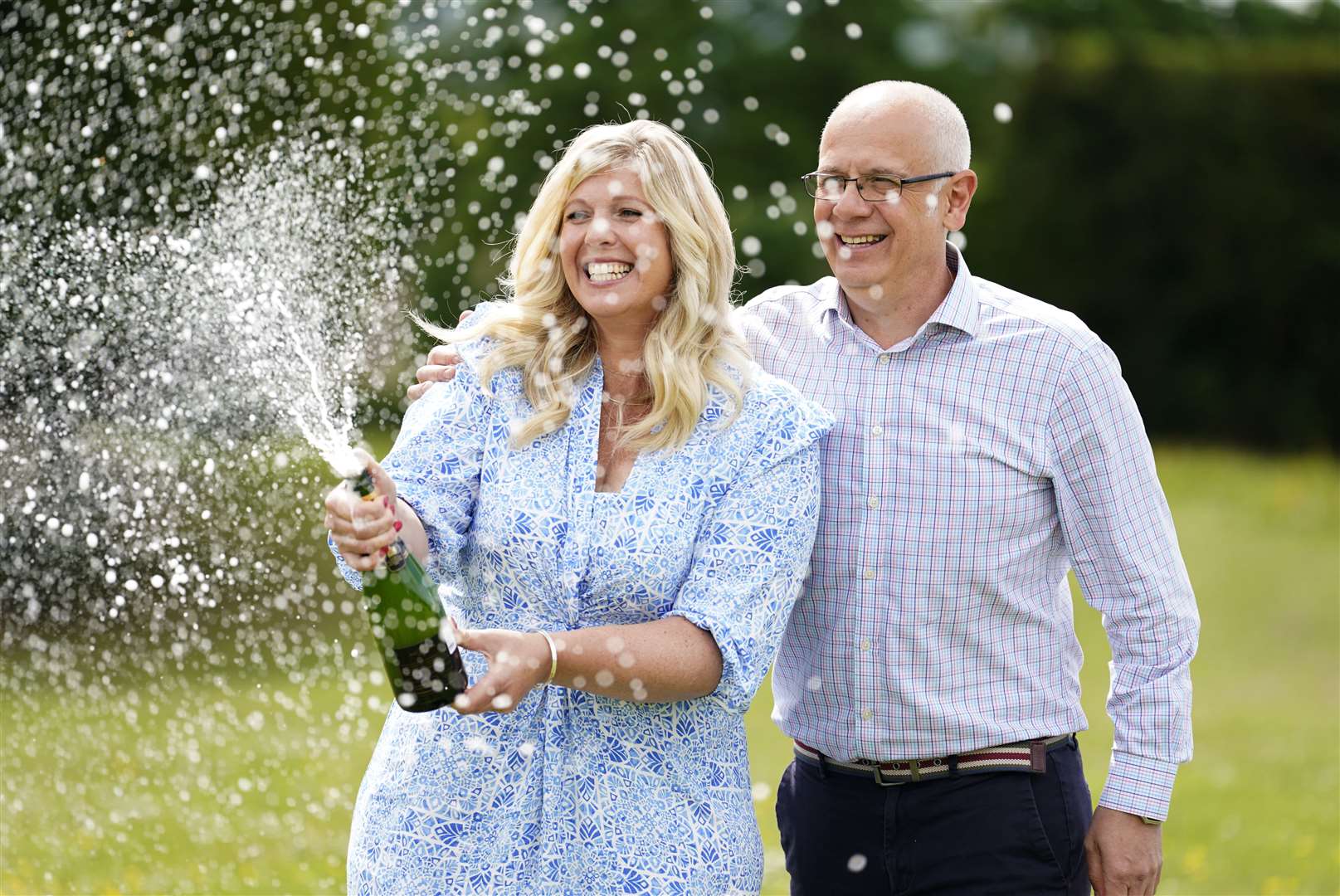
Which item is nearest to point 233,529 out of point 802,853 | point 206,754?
point 206,754

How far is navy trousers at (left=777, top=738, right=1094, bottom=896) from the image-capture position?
346cm

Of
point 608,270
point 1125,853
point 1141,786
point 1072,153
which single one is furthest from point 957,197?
point 1072,153

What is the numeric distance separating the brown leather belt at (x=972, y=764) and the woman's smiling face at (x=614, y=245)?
1215mm

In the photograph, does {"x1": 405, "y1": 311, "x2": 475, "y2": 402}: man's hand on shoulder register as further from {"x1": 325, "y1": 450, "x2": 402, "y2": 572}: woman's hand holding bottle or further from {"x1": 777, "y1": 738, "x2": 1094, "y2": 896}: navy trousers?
{"x1": 777, "y1": 738, "x2": 1094, "y2": 896}: navy trousers

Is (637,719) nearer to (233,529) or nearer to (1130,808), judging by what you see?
(1130,808)

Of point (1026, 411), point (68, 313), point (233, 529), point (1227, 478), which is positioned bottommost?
point (1227, 478)

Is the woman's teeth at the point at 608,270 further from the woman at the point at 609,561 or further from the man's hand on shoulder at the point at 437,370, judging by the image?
the man's hand on shoulder at the point at 437,370

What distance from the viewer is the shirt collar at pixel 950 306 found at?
3.54m

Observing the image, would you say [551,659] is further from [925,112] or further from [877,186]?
[925,112]

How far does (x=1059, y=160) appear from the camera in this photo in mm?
21344

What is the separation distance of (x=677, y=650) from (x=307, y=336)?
3433mm

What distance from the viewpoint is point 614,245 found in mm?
3197

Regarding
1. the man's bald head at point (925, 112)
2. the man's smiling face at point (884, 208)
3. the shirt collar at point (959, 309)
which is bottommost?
the shirt collar at point (959, 309)

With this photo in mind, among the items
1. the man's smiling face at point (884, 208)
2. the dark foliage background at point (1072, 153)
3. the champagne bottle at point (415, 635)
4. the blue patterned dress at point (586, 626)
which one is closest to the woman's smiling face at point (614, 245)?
the blue patterned dress at point (586, 626)
